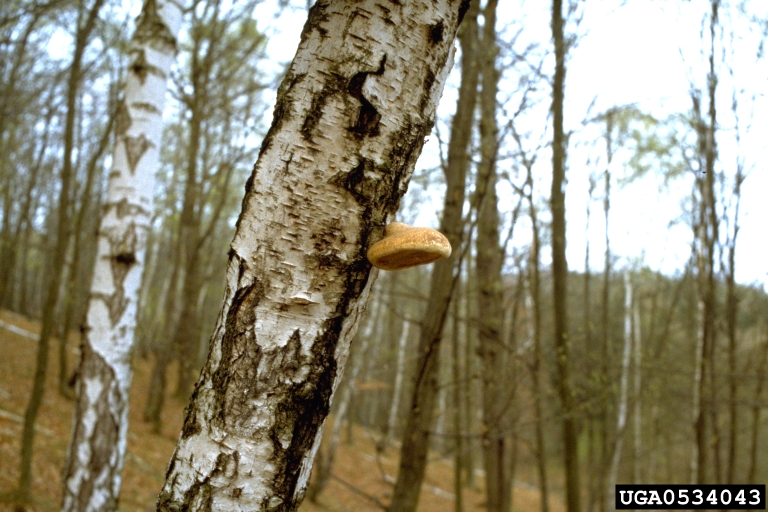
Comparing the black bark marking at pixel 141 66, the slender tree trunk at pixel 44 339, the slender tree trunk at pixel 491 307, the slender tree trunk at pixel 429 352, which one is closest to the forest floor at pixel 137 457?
the slender tree trunk at pixel 429 352

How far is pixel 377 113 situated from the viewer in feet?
3.55

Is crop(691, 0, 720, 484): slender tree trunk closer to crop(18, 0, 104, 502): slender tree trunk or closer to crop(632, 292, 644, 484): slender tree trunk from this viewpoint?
crop(18, 0, 104, 502): slender tree trunk

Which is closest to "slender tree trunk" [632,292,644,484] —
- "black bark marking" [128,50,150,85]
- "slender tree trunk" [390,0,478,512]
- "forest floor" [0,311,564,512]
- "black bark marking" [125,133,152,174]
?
"forest floor" [0,311,564,512]

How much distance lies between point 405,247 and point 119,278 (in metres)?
2.84

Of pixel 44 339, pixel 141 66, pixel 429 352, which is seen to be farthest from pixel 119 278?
pixel 44 339

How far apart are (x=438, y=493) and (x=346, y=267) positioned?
15.0 metres

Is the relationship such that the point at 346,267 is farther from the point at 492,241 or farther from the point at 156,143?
the point at 492,241

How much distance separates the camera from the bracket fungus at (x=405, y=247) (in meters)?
1.06

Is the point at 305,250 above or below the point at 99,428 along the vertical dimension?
above

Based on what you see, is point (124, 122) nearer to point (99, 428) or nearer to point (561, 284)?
point (99, 428)

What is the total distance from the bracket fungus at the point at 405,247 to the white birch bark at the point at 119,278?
8.82ft

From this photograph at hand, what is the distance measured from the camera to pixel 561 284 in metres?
4.73

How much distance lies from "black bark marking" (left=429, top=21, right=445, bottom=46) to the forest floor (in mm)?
2845

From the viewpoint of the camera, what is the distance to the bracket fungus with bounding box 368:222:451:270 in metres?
1.06
